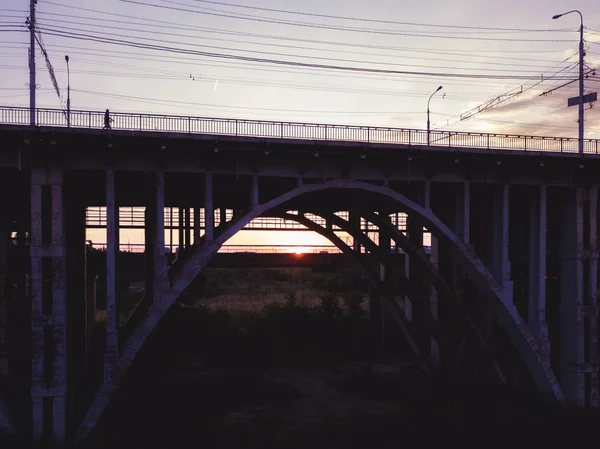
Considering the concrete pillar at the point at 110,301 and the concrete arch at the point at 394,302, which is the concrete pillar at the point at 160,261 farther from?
the concrete arch at the point at 394,302

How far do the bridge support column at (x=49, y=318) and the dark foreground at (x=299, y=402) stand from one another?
134cm

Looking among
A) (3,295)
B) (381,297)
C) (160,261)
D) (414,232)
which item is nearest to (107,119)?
(160,261)

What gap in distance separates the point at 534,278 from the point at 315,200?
10.8 metres

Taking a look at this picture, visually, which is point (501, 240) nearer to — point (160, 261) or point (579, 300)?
point (579, 300)

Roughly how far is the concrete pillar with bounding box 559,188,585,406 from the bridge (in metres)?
0.06

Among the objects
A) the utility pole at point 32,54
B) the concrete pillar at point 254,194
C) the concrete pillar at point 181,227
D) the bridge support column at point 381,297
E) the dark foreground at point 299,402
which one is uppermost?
the utility pole at point 32,54

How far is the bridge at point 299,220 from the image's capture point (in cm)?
1698

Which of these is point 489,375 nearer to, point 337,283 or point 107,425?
point 107,425

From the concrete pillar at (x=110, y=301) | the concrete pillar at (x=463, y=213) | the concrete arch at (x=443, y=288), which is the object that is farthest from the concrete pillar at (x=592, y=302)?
the concrete pillar at (x=110, y=301)

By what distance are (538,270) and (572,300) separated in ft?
7.09

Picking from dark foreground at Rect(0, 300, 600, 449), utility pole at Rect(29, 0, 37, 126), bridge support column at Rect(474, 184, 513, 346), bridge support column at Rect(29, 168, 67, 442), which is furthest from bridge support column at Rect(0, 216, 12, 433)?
bridge support column at Rect(474, 184, 513, 346)

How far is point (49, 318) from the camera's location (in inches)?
659

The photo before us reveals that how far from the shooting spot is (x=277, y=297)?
2744 inches

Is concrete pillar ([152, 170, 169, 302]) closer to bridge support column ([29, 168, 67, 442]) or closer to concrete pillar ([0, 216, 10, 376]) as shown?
bridge support column ([29, 168, 67, 442])
